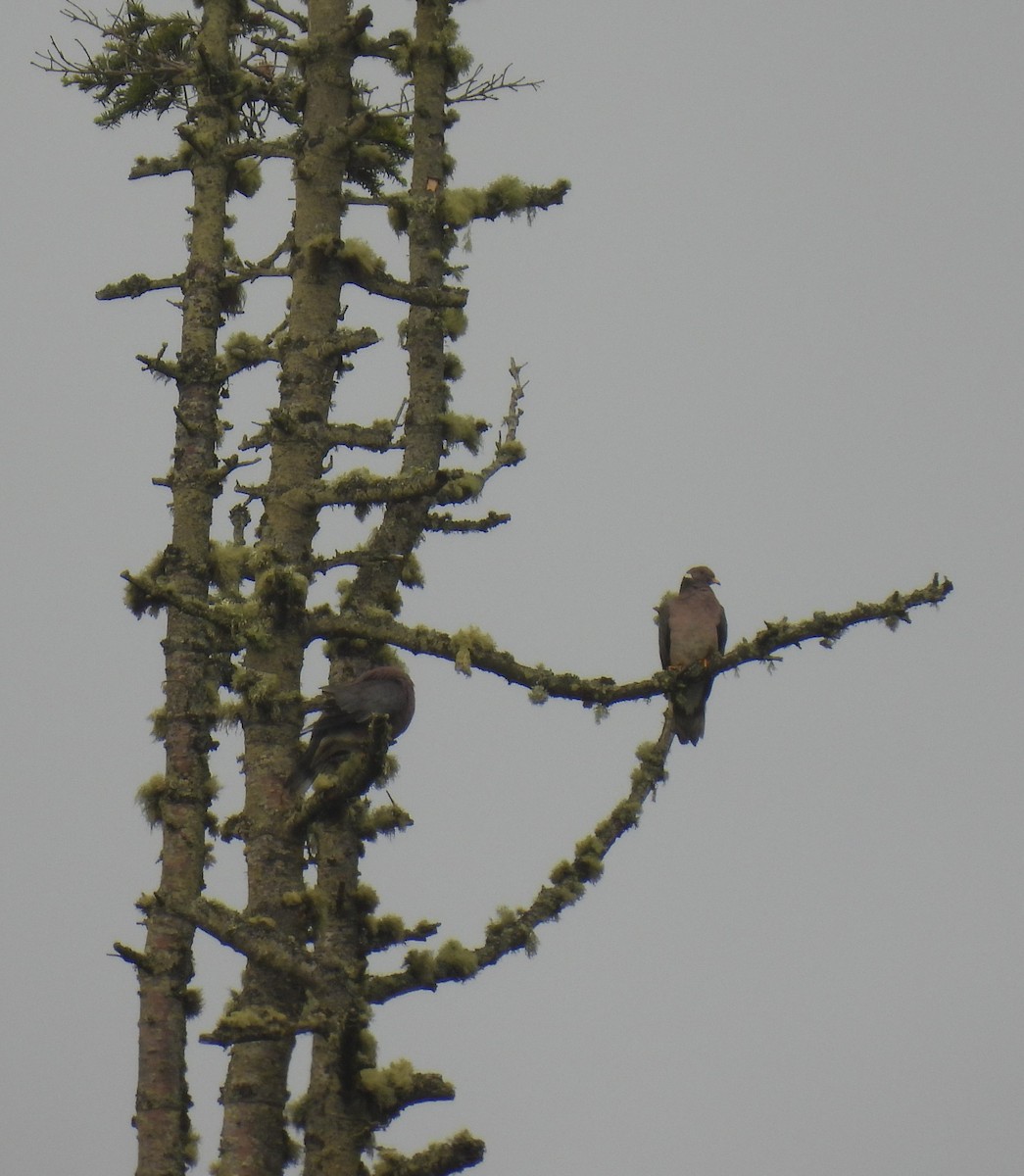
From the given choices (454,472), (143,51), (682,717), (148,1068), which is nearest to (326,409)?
(454,472)

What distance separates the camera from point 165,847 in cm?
1235

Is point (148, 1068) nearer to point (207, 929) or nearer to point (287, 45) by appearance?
point (207, 929)

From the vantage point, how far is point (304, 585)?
9.38 meters

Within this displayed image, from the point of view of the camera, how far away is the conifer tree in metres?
8.66

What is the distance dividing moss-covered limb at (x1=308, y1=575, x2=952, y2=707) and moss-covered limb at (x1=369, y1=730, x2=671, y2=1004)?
0.73 metres

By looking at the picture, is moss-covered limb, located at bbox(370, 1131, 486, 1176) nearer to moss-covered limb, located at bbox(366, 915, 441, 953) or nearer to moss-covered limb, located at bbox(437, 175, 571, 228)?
moss-covered limb, located at bbox(366, 915, 441, 953)

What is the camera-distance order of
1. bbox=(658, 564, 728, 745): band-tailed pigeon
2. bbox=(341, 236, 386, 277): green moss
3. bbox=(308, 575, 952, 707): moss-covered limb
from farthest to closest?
1. bbox=(658, 564, 728, 745): band-tailed pigeon
2. bbox=(341, 236, 386, 277): green moss
3. bbox=(308, 575, 952, 707): moss-covered limb

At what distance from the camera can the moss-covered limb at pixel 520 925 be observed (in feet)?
28.6

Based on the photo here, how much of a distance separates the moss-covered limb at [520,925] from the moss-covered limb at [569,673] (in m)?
0.73

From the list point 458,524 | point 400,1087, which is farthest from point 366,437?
point 400,1087

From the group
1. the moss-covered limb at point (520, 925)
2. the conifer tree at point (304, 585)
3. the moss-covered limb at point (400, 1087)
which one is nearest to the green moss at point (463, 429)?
the conifer tree at point (304, 585)

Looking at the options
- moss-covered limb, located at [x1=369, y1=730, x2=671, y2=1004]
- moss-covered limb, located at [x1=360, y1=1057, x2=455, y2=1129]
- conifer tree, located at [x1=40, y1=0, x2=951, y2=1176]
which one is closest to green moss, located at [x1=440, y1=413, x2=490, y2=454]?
conifer tree, located at [x1=40, y1=0, x2=951, y2=1176]

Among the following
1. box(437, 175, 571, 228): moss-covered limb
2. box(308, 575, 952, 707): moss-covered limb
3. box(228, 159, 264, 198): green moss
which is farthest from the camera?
box(228, 159, 264, 198): green moss

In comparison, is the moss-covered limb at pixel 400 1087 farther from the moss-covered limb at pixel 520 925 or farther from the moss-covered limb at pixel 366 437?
the moss-covered limb at pixel 366 437
